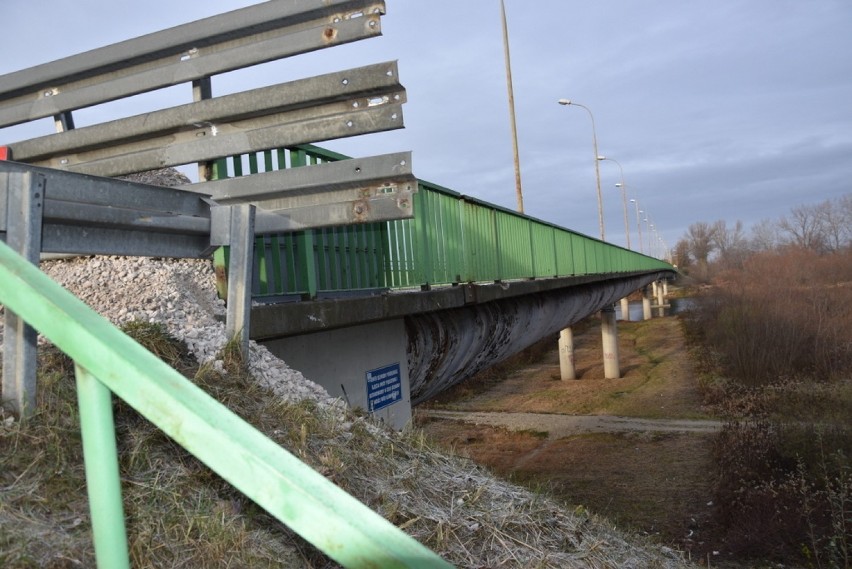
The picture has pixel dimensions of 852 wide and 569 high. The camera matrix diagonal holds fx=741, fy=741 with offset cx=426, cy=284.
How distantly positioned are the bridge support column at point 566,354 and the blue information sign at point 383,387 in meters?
23.5

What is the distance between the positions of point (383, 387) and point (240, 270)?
2921 mm

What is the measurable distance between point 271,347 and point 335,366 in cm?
91

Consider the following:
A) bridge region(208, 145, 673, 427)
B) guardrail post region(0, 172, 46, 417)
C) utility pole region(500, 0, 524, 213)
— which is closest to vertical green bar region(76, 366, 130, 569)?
Answer: guardrail post region(0, 172, 46, 417)

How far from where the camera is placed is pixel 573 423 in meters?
21.6

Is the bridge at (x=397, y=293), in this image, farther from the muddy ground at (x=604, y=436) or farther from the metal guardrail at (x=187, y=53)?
the muddy ground at (x=604, y=436)

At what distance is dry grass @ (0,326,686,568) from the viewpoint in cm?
229

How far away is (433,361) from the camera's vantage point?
7668mm

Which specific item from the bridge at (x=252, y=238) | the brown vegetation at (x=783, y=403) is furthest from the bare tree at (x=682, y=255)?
the bridge at (x=252, y=238)

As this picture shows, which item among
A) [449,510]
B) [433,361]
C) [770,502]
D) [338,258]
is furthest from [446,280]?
[770,502]

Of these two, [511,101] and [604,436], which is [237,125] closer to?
[604,436]


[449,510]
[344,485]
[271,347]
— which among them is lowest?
[449,510]

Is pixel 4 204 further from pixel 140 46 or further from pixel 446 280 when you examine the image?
pixel 446 280

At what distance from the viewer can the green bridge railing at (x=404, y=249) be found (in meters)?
5.25

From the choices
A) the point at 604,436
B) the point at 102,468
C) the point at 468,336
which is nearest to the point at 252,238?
the point at 102,468
